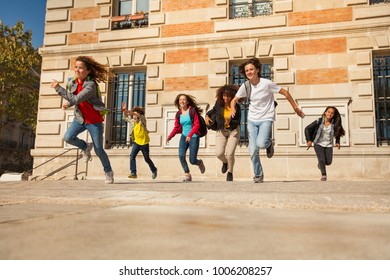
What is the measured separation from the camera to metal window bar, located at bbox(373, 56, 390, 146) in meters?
9.16

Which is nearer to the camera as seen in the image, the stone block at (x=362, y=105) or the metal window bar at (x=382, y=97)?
the stone block at (x=362, y=105)

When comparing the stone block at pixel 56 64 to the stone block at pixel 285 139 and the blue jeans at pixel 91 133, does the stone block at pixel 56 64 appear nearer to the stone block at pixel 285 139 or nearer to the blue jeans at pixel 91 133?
the blue jeans at pixel 91 133

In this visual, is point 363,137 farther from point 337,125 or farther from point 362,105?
point 337,125

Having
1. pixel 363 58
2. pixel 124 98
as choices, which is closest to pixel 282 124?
pixel 363 58

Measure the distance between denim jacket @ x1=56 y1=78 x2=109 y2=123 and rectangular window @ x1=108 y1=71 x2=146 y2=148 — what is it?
5.51m

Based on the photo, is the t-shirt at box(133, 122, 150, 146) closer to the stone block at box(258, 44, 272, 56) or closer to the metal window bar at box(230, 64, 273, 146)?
the metal window bar at box(230, 64, 273, 146)

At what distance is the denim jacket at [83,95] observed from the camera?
17.0 feet

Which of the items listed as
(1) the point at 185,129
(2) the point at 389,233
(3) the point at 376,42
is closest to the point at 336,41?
(3) the point at 376,42

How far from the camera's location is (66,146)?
1099 centimetres

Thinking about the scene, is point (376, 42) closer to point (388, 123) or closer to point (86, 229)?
point (388, 123)

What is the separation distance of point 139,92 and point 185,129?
4.78m

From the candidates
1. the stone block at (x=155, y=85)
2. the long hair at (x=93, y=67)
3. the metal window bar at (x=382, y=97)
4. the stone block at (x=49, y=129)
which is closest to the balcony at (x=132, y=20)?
the stone block at (x=155, y=85)

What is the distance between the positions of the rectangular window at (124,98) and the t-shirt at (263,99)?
6.14 meters
